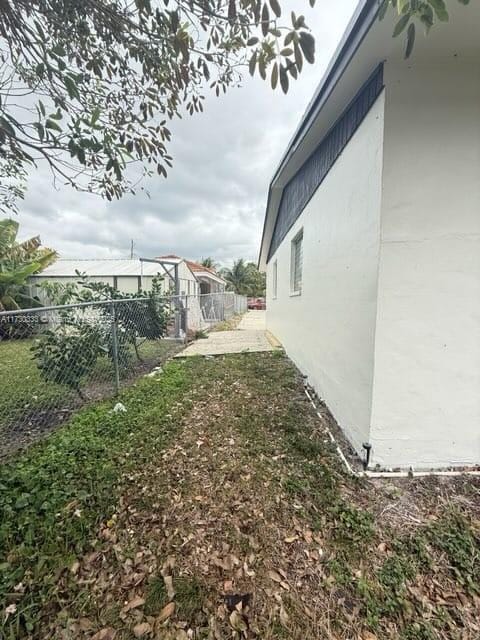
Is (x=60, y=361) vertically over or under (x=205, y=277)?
under

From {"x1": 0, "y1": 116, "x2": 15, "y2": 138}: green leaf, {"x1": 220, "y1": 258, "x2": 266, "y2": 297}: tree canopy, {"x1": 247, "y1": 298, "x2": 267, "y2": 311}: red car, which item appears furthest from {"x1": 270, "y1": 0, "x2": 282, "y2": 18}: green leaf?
{"x1": 220, "y1": 258, "x2": 266, "y2": 297}: tree canopy

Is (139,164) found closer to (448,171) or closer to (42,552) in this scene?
(448,171)

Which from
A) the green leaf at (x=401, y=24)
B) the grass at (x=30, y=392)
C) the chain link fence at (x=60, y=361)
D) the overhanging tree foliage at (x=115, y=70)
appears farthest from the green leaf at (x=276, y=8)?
the grass at (x=30, y=392)

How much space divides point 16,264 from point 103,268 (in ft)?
13.4

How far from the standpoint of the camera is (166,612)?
146cm

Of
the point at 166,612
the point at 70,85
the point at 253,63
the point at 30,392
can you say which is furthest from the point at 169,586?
the point at 30,392

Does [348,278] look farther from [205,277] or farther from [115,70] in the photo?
[205,277]

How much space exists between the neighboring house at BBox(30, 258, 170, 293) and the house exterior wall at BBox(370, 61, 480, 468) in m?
13.0

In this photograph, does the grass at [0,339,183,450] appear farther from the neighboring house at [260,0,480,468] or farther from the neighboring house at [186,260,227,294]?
the neighboring house at [186,260,227,294]

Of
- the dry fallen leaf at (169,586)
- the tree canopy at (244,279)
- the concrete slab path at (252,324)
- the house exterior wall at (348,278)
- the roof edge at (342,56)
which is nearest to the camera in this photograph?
the dry fallen leaf at (169,586)

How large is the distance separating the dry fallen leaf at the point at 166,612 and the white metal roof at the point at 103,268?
46.5 feet

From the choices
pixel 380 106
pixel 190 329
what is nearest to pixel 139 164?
pixel 380 106

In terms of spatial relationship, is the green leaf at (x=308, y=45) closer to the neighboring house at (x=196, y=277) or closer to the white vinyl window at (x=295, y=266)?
the white vinyl window at (x=295, y=266)

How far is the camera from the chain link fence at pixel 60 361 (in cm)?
330
